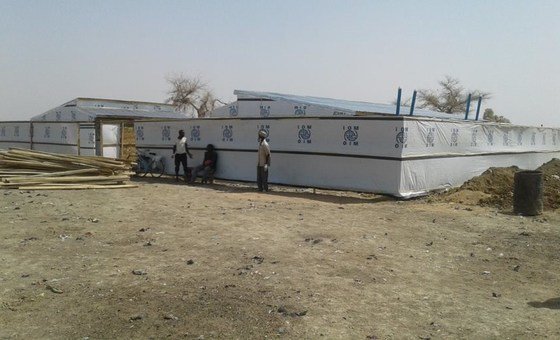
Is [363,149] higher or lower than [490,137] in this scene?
lower

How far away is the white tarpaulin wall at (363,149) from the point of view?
39.7 feet

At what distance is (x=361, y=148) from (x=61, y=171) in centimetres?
774

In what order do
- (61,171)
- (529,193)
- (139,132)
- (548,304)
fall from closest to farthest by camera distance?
1. (548,304)
2. (529,193)
3. (61,171)
4. (139,132)

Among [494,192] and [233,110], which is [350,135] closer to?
[494,192]

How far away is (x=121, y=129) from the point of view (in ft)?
65.4

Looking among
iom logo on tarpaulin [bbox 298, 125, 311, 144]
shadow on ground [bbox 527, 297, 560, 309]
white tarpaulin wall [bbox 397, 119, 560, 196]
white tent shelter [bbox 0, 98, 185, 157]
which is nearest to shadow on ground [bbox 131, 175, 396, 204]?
white tarpaulin wall [bbox 397, 119, 560, 196]

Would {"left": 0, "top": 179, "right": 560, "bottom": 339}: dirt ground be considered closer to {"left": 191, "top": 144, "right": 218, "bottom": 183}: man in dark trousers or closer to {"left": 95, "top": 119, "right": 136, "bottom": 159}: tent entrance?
{"left": 191, "top": 144, "right": 218, "bottom": 183}: man in dark trousers

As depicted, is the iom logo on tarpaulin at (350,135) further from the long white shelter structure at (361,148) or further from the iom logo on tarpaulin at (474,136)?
the iom logo on tarpaulin at (474,136)

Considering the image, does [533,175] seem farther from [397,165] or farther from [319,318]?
[319,318]

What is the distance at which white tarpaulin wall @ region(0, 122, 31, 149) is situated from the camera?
25484 millimetres

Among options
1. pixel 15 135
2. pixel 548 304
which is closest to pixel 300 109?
pixel 15 135

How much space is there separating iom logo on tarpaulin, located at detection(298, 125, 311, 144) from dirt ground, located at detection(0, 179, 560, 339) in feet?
12.0

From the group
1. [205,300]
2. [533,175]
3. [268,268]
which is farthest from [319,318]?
[533,175]

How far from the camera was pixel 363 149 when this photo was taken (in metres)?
12.4
